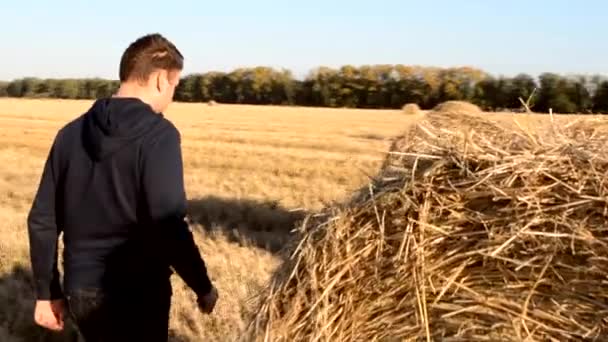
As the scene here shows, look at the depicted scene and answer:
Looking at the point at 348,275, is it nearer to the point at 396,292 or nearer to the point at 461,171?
the point at 396,292

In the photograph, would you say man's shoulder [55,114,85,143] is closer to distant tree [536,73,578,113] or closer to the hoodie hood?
the hoodie hood

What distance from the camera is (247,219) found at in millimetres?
12328

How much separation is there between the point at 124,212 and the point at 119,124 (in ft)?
1.07

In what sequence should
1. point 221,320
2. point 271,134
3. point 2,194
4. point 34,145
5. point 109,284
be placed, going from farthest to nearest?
point 271,134, point 34,145, point 2,194, point 221,320, point 109,284

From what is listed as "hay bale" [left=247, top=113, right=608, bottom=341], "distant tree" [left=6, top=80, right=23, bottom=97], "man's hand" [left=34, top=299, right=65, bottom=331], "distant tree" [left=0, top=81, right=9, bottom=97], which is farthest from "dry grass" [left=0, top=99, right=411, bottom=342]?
"distant tree" [left=0, top=81, right=9, bottom=97]

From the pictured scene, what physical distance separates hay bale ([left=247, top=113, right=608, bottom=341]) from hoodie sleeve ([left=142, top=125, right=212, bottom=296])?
34 cm

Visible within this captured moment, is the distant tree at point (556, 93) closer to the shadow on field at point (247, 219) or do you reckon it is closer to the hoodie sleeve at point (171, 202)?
the shadow on field at point (247, 219)

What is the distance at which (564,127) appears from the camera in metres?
3.62

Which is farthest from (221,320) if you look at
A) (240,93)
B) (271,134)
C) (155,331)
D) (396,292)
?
(240,93)

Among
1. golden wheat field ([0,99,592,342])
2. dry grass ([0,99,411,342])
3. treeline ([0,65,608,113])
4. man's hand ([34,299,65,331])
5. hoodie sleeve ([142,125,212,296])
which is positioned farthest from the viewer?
treeline ([0,65,608,113])

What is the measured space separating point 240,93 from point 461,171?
67.9 m

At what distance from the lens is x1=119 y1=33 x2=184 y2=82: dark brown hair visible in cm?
347

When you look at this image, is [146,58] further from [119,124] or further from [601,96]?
[601,96]

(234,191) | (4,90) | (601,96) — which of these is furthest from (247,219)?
(4,90)
